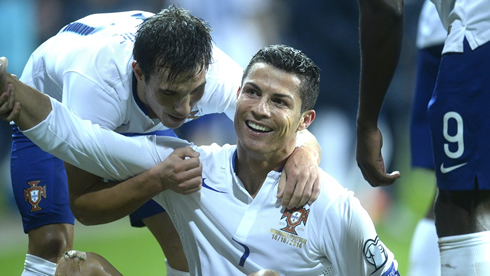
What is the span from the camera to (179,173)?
2658 millimetres

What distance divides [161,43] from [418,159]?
1409mm

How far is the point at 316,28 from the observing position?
312 inches

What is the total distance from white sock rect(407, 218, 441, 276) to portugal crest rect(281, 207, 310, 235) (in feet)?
2.53

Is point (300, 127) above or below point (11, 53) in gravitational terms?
below

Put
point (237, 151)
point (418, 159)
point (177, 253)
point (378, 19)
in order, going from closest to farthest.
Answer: point (378, 19)
point (237, 151)
point (418, 159)
point (177, 253)

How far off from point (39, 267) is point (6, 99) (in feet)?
4.39

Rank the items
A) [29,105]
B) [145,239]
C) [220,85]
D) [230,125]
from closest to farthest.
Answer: [29,105], [220,85], [145,239], [230,125]

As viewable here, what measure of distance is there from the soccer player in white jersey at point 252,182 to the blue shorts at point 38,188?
915 millimetres

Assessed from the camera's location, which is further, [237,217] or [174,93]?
[174,93]

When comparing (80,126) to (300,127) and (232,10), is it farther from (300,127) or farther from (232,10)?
(232,10)

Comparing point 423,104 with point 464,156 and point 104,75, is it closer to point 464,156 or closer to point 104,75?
point 464,156

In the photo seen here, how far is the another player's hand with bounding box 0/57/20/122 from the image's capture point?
240 cm

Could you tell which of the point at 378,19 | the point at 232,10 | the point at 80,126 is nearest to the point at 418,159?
the point at 378,19

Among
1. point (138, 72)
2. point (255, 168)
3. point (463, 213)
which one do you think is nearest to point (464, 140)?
point (463, 213)
